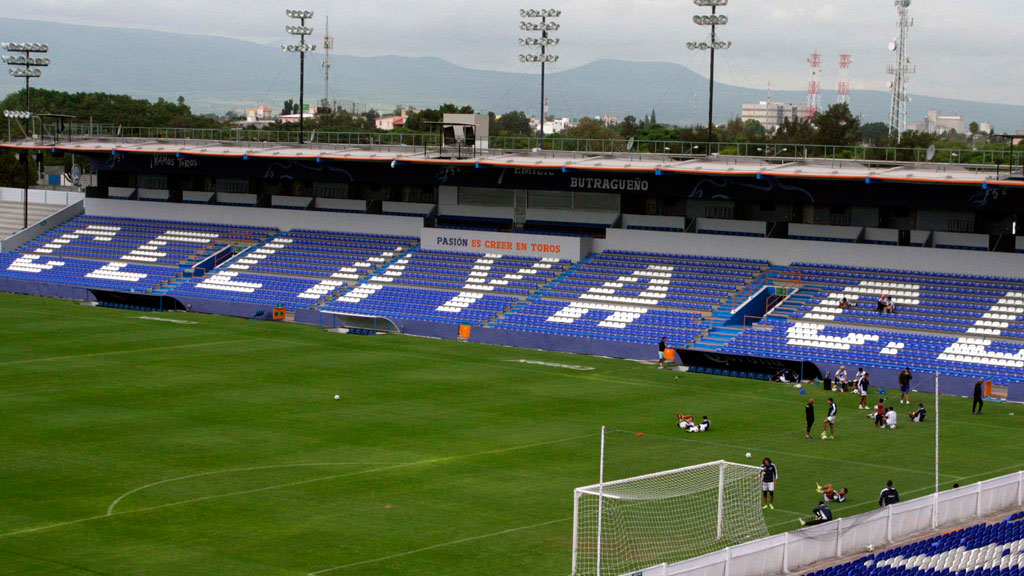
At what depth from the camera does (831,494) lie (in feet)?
84.6

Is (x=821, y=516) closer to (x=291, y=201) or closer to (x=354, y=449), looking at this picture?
(x=354, y=449)

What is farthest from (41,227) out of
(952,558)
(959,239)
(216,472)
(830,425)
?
(952,558)

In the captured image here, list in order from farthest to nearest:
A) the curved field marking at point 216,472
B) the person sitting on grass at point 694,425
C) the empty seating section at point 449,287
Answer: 1. the empty seating section at point 449,287
2. the person sitting on grass at point 694,425
3. the curved field marking at point 216,472

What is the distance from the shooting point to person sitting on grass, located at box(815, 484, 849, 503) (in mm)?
25703

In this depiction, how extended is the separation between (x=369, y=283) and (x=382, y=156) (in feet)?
22.2

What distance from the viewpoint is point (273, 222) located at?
224 ft

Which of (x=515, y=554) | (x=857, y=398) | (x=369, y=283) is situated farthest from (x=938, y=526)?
(x=369, y=283)

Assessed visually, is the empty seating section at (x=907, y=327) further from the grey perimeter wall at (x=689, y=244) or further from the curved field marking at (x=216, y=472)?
the curved field marking at (x=216, y=472)

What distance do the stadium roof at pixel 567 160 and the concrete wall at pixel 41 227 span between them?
4.53m

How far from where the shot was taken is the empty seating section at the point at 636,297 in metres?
50.0

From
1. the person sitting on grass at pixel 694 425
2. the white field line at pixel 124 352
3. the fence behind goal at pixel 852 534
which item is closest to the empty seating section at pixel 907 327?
the person sitting on grass at pixel 694 425

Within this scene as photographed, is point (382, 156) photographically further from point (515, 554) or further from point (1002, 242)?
point (515, 554)

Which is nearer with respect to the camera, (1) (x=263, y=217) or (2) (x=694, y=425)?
(2) (x=694, y=425)

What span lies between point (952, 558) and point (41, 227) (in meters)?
64.3
